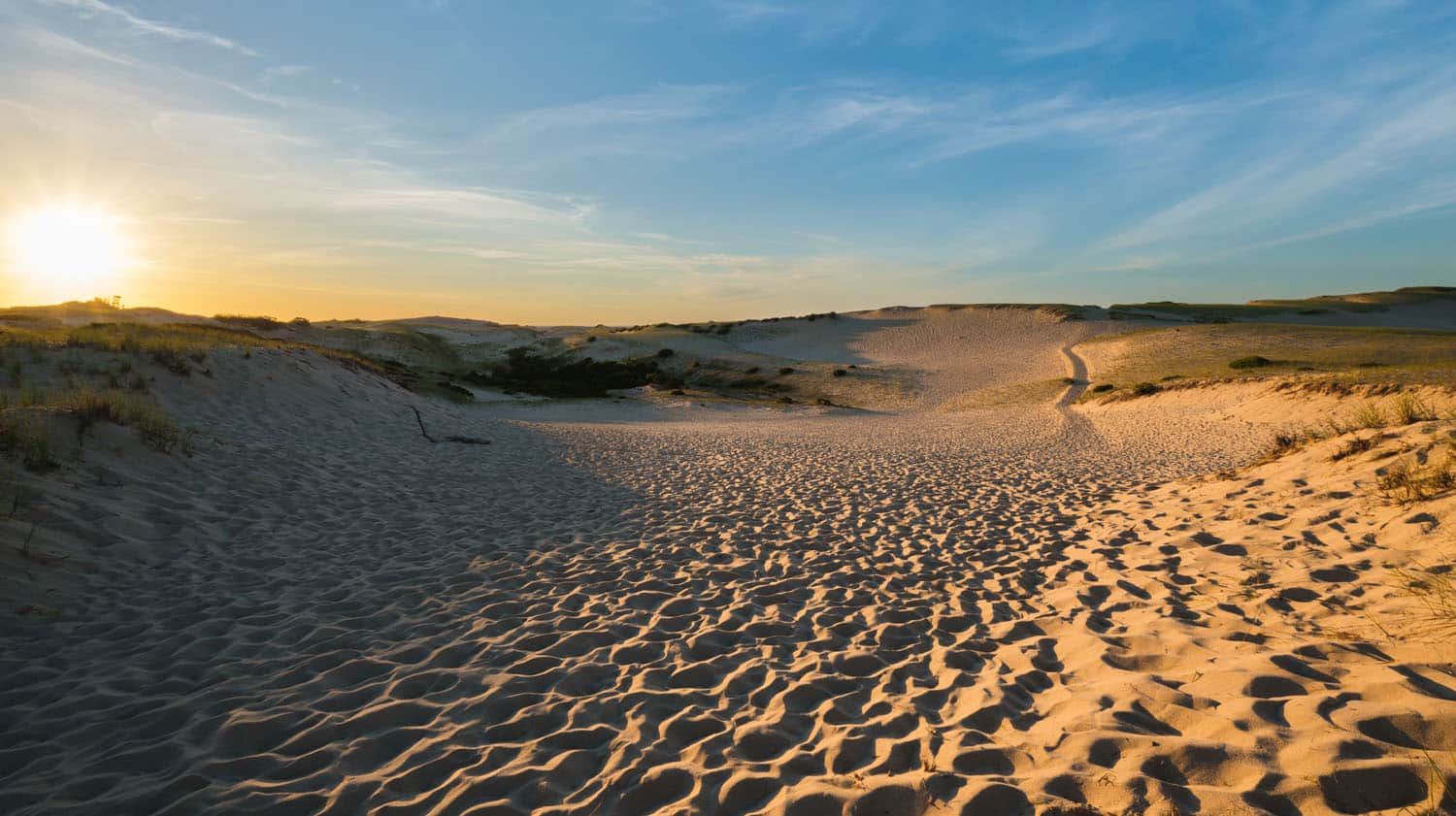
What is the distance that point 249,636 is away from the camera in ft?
17.8

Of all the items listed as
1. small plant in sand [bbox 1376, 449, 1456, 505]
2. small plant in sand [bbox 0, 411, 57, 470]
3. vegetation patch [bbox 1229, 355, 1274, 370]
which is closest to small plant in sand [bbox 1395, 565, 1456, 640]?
small plant in sand [bbox 1376, 449, 1456, 505]

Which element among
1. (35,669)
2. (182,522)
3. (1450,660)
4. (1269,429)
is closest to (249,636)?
(35,669)

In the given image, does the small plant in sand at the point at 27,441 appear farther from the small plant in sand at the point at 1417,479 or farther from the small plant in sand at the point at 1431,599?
the small plant in sand at the point at 1417,479

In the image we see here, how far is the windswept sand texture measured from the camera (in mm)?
3412

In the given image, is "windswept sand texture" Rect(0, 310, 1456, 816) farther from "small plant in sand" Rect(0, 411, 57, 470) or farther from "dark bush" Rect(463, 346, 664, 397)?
"dark bush" Rect(463, 346, 664, 397)

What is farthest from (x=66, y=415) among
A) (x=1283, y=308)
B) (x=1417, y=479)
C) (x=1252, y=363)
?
(x=1283, y=308)

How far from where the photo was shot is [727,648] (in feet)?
17.4

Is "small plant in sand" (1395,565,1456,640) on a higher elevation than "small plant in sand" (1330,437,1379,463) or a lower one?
lower

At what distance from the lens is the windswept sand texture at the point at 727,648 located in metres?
3.41

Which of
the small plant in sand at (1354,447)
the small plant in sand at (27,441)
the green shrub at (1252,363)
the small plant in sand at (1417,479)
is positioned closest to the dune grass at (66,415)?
the small plant in sand at (27,441)

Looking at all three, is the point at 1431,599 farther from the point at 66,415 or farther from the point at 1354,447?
the point at 66,415

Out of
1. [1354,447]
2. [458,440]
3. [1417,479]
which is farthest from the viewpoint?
[458,440]

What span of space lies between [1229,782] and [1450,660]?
1.87m

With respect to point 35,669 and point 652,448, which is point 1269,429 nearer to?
point 652,448
